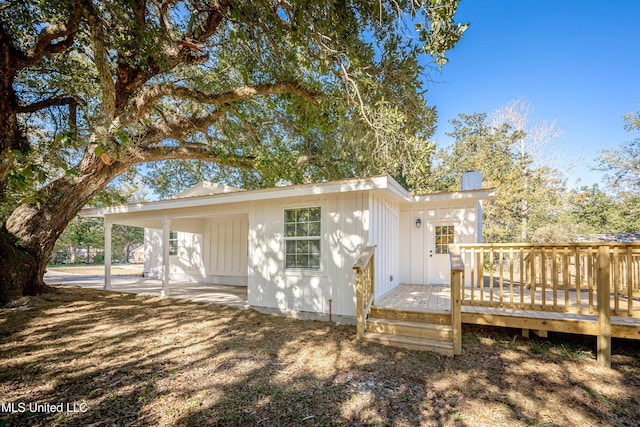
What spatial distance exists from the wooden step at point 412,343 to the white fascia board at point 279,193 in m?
2.30

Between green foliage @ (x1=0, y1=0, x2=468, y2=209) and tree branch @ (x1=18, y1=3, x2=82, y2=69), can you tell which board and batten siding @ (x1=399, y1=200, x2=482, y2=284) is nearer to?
green foliage @ (x1=0, y1=0, x2=468, y2=209)

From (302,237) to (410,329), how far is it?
2.62 m

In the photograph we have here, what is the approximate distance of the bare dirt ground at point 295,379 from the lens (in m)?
2.58

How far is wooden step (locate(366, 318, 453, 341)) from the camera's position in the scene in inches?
160

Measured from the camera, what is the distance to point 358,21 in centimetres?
472

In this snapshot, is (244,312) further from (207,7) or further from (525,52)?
(525,52)

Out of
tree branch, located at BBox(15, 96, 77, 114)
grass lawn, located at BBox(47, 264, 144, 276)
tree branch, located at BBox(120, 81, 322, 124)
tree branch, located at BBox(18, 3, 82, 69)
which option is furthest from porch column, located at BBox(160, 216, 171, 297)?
grass lawn, located at BBox(47, 264, 144, 276)

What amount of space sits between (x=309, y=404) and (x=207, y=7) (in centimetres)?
591

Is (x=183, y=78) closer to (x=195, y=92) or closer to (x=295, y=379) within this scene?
(x=195, y=92)

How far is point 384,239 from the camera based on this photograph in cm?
634

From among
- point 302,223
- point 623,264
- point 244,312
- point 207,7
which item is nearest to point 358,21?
point 207,7

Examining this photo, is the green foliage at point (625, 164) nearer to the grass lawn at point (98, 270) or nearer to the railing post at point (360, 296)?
the railing post at point (360, 296)

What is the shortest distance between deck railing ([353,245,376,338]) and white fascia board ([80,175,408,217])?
42.9 inches

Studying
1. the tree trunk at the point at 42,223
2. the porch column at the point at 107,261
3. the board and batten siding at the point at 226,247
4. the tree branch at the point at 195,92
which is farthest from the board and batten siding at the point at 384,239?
the porch column at the point at 107,261
